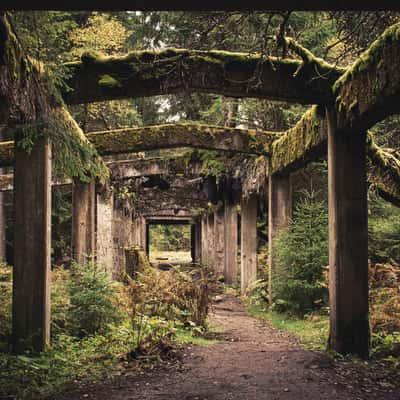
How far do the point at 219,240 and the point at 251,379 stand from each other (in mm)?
16111

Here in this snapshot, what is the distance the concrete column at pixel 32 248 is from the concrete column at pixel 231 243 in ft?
41.4

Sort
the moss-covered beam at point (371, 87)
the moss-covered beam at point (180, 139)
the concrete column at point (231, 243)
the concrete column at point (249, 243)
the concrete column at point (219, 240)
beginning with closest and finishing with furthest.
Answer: the moss-covered beam at point (371, 87)
the moss-covered beam at point (180, 139)
the concrete column at point (249, 243)
the concrete column at point (231, 243)
the concrete column at point (219, 240)

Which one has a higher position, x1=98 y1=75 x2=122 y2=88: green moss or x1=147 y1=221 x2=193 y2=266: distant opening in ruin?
x1=98 y1=75 x2=122 y2=88: green moss

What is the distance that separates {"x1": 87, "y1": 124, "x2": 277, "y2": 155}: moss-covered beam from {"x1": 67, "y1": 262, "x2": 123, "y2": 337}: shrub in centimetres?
390

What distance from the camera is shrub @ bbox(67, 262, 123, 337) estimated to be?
27.2ft

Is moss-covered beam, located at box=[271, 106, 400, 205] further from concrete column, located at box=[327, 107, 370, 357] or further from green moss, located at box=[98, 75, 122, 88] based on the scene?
green moss, located at box=[98, 75, 122, 88]

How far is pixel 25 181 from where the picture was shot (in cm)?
698

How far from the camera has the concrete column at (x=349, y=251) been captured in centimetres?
711

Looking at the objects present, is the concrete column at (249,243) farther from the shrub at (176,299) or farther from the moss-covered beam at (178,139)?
the shrub at (176,299)

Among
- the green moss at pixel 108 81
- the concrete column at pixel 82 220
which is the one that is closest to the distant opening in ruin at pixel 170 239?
the concrete column at pixel 82 220

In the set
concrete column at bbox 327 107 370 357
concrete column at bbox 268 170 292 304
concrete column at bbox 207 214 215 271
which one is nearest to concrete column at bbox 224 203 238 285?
concrete column at bbox 207 214 215 271

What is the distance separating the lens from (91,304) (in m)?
8.41

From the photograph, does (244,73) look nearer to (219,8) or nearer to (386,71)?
(386,71)

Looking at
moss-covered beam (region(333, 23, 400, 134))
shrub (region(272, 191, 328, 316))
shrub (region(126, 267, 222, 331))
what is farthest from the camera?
shrub (region(272, 191, 328, 316))
